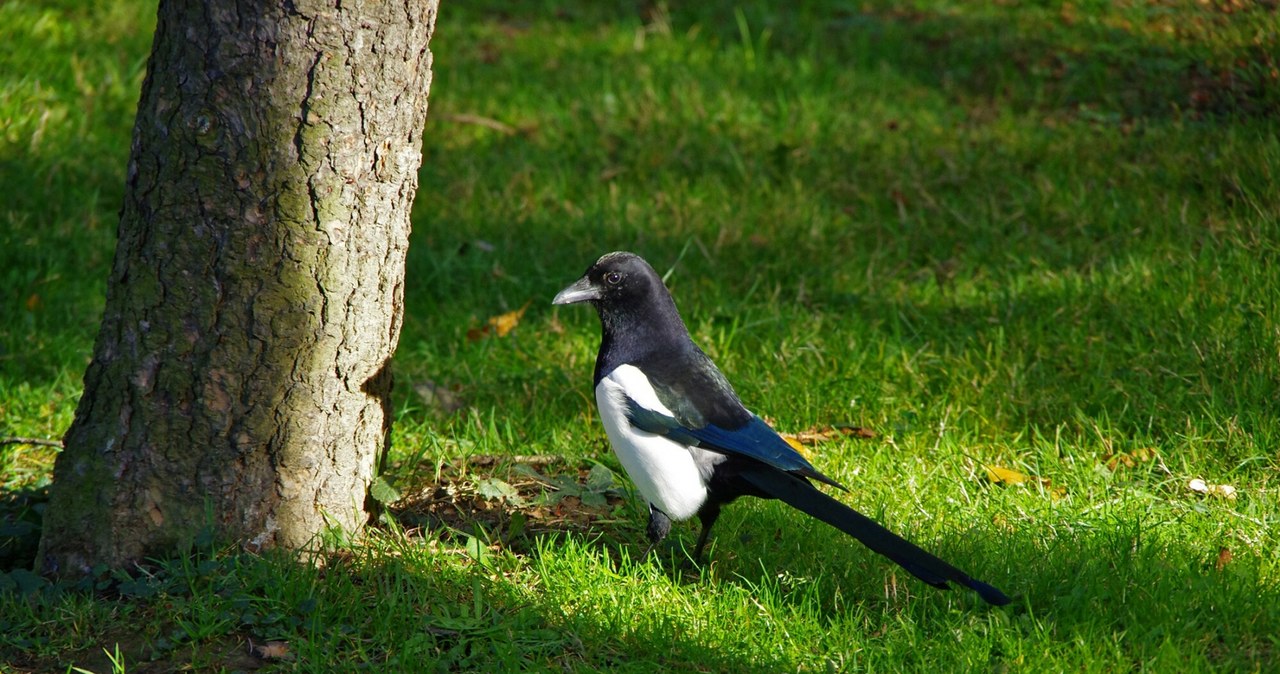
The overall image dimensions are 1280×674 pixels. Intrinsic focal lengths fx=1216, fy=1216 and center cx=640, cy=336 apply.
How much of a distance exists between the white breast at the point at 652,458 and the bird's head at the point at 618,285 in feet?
1.00

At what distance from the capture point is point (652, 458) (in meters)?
3.46

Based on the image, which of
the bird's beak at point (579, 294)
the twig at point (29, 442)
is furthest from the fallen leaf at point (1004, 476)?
the twig at point (29, 442)

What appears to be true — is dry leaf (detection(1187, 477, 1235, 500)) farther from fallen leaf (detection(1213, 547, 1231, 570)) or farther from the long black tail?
the long black tail

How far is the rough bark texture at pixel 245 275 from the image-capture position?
3070mm

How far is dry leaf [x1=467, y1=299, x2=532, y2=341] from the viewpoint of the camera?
5184 mm

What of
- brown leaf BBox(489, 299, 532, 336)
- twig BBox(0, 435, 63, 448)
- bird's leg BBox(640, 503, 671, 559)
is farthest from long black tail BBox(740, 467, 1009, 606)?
twig BBox(0, 435, 63, 448)

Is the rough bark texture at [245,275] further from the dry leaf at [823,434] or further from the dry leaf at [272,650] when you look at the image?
the dry leaf at [823,434]

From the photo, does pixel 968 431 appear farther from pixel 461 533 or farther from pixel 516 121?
pixel 516 121

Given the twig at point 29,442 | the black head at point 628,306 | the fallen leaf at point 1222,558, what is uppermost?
the black head at point 628,306

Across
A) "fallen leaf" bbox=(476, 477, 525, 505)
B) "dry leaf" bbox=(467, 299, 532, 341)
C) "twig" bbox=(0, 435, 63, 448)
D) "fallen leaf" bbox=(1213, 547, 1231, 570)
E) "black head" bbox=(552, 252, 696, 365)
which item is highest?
"black head" bbox=(552, 252, 696, 365)

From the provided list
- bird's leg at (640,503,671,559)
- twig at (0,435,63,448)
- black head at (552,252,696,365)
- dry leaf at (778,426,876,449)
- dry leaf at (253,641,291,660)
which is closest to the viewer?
dry leaf at (253,641,291,660)

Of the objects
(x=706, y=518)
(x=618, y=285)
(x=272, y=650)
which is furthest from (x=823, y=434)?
(x=272, y=650)

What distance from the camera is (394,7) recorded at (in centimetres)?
316

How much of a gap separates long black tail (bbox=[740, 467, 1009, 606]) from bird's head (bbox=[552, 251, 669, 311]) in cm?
67
